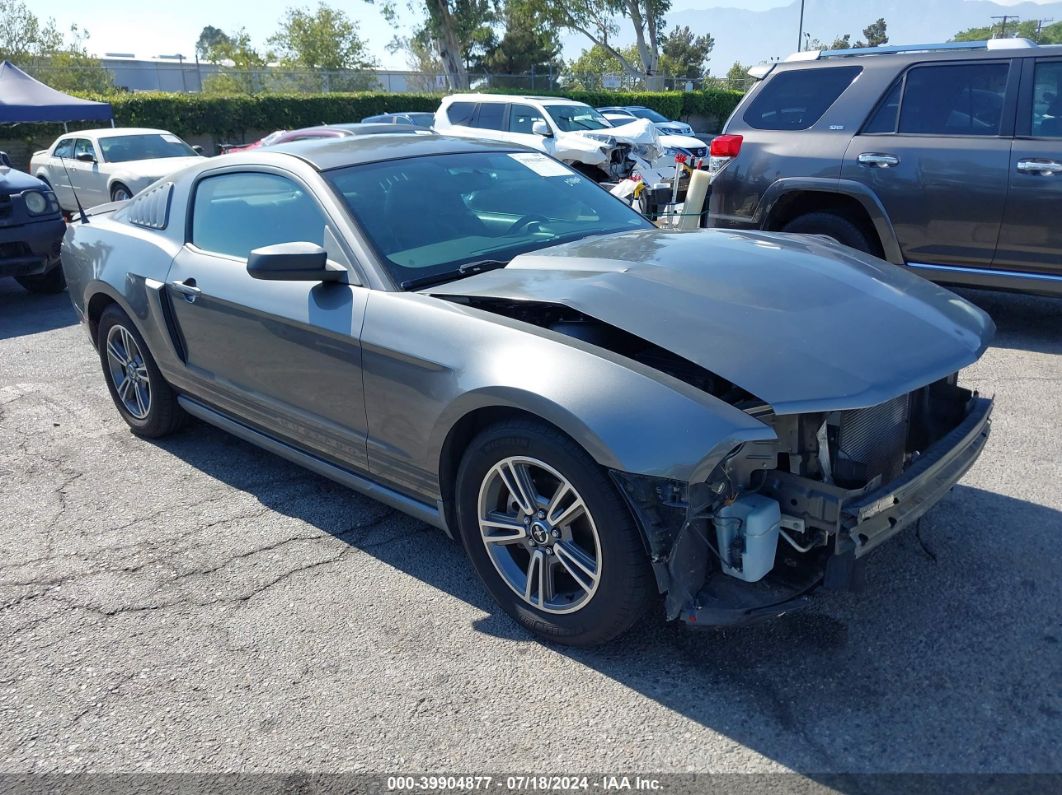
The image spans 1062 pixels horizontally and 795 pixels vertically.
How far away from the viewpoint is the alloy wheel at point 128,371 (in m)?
4.67

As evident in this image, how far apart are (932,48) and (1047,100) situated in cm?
88

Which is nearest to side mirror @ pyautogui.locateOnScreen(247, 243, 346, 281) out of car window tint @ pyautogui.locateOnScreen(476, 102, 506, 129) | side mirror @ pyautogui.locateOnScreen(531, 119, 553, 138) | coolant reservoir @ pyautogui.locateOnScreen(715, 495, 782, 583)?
coolant reservoir @ pyautogui.locateOnScreen(715, 495, 782, 583)

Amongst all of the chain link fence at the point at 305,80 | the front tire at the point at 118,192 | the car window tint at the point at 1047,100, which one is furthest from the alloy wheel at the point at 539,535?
the chain link fence at the point at 305,80

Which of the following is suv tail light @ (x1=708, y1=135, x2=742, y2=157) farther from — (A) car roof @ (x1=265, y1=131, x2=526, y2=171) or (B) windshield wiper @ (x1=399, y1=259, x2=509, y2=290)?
(B) windshield wiper @ (x1=399, y1=259, x2=509, y2=290)

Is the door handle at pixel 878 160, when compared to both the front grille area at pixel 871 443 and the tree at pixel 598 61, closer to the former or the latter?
the front grille area at pixel 871 443

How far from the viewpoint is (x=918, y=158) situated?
19.3 feet

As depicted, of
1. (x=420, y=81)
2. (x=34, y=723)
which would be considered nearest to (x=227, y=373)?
(x=34, y=723)

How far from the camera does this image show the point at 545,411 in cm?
255

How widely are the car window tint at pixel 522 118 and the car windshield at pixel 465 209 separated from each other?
10.9 meters

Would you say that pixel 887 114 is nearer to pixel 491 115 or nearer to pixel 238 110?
pixel 491 115

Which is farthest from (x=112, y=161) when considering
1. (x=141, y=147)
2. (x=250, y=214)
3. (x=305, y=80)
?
(x=305, y=80)

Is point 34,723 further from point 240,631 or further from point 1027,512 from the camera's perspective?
point 1027,512

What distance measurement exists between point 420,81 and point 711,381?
47338 millimetres

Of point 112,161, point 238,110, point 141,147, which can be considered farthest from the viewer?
point 238,110
